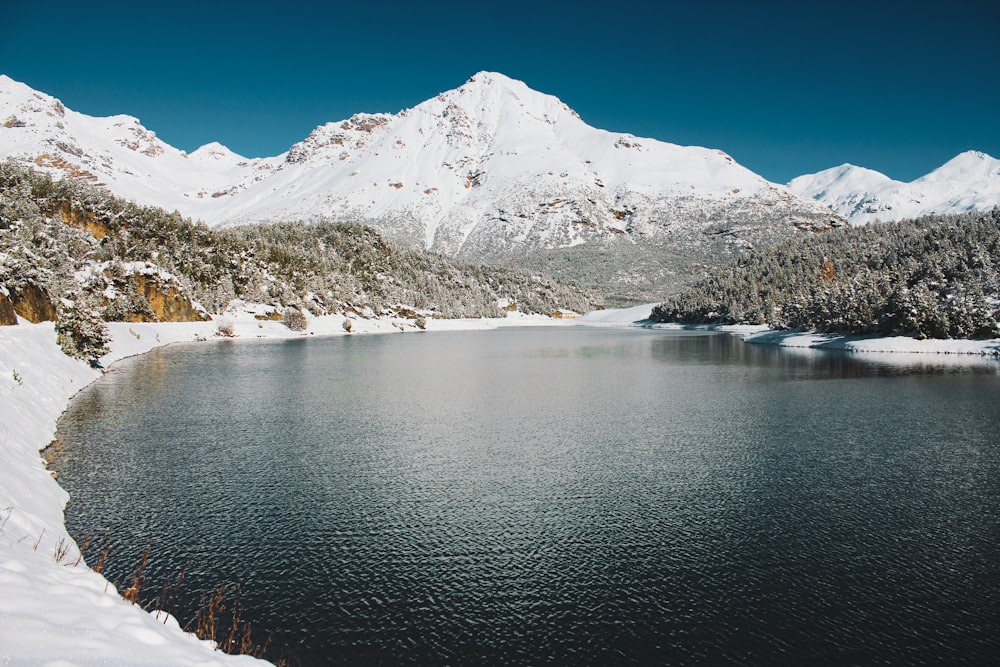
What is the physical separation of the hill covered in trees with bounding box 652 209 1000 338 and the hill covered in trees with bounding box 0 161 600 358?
231 feet

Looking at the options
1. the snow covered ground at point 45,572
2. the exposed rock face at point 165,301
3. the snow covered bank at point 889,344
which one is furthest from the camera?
the exposed rock face at point 165,301

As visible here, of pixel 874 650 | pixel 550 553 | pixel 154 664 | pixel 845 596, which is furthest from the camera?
pixel 550 553

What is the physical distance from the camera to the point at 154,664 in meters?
6.55

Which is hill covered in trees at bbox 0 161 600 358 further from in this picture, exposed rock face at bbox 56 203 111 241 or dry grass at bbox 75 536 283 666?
dry grass at bbox 75 536 283 666

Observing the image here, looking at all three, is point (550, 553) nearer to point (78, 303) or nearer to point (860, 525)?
point (860, 525)

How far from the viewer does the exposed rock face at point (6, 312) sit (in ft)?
104

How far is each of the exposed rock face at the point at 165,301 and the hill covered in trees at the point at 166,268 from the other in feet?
0.50

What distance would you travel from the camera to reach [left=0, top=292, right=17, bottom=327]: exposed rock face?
1246 inches

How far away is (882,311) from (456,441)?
66.1m

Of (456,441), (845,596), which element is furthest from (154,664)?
(456,441)

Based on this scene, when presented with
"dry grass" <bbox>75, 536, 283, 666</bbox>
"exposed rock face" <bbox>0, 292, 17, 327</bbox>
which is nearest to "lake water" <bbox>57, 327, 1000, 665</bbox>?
"dry grass" <bbox>75, 536, 283, 666</bbox>

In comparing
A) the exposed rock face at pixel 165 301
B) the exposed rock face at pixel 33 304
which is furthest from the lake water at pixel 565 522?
the exposed rock face at pixel 165 301

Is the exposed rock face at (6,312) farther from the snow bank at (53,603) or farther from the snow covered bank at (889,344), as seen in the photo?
the snow covered bank at (889,344)

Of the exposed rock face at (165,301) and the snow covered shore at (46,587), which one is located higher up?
the exposed rock face at (165,301)
